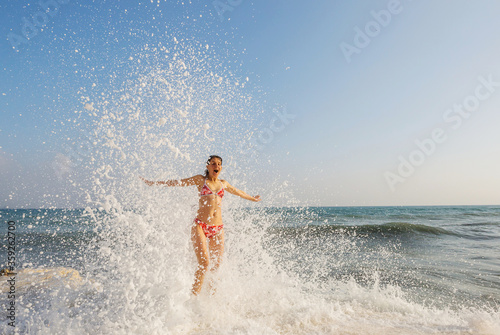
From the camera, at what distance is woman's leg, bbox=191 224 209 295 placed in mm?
4230

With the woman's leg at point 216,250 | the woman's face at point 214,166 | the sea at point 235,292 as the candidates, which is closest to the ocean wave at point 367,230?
the sea at point 235,292

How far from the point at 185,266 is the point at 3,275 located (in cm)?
466

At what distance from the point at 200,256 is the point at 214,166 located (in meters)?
1.34

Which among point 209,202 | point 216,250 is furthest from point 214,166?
point 216,250

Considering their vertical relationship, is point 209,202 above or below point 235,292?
above

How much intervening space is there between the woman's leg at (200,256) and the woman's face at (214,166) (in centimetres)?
84

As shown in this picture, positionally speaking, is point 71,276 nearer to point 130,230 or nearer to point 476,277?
point 130,230

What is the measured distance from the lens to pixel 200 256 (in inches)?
169

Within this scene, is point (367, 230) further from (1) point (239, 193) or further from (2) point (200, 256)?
(2) point (200, 256)

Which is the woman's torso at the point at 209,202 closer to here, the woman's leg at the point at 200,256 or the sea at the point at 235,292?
the woman's leg at the point at 200,256

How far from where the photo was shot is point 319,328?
365cm

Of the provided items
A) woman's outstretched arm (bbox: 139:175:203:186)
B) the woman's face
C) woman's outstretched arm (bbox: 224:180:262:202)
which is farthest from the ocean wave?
woman's outstretched arm (bbox: 139:175:203:186)

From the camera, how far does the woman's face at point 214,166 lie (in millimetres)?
4605

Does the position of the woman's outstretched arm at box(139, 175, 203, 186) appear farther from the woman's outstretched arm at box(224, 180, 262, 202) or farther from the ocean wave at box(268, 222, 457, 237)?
the ocean wave at box(268, 222, 457, 237)
